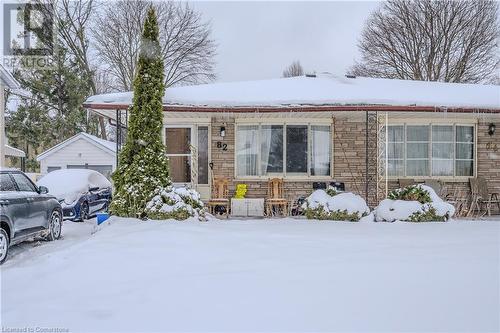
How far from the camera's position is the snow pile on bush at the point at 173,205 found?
834 cm

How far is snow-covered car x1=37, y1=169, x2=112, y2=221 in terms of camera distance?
10.3 meters

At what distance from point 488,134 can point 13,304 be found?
12192 millimetres

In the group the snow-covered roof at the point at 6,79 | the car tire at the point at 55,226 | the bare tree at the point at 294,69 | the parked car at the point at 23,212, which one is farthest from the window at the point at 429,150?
the bare tree at the point at 294,69

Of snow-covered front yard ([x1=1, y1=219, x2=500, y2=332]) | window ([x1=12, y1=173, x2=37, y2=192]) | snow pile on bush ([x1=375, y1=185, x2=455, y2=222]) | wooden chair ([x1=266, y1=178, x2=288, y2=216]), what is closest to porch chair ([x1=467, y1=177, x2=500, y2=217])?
snow pile on bush ([x1=375, y1=185, x2=455, y2=222])

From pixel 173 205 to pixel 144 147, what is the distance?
1.51 metres

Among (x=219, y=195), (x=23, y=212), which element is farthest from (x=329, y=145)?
(x=23, y=212)

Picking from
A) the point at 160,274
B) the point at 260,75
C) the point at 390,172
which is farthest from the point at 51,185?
the point at 260,75

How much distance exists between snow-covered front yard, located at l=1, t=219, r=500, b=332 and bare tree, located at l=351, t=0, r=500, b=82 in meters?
20.1

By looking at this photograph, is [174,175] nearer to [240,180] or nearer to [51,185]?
[240,180]

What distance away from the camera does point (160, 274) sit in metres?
4.75

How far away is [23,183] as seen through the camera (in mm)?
7648

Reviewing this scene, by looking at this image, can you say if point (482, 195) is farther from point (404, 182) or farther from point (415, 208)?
point (415, 208)

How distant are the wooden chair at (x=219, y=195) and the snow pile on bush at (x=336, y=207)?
242 centimetres

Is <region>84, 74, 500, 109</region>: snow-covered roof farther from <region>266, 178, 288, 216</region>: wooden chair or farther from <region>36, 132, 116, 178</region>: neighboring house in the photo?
<region>36, 132, 116, 178</region>: neighboring house
